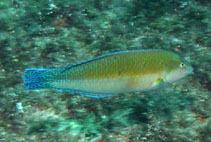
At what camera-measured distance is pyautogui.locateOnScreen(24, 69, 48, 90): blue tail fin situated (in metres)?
2.50

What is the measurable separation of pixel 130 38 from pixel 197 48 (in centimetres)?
139

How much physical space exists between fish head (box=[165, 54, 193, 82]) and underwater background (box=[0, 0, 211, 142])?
821 mm

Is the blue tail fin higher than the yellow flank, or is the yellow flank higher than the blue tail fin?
the yellow flank

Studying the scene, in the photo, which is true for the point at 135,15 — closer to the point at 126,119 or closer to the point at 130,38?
the point at 130,38

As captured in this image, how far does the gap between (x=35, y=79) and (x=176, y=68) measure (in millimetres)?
1799

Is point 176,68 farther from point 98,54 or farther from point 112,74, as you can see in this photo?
point 98,54

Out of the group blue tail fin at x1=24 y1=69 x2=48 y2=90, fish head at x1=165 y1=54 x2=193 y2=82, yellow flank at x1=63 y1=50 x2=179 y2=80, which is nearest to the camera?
yellow flank at x1=63 y1=50 x2=179 y2=80

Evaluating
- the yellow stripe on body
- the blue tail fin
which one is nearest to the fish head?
the yellow stripe on body

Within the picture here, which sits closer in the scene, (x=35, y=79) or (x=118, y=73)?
(x=118, y=73)

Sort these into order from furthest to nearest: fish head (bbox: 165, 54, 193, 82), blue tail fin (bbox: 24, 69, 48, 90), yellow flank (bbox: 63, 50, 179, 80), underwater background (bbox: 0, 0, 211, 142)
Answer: underwater background (bbox: 0, 0, 211, 142)
fish head (bbox: 165, 54, 193, 82)
blue tail fin (bbox: 24, 69, 48, 90)
yellow flank (bbox: 63, 50, 179, 80)

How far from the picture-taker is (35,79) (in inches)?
101

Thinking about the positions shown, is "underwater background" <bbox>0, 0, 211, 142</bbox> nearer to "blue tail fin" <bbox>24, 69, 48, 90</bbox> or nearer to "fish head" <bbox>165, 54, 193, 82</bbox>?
"fish head" <bbox>165, 54, 193, 82</bbox>

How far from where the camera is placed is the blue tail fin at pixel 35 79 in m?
2.50

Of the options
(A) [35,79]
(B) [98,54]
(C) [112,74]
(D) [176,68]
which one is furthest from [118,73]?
(B) [98,54]
